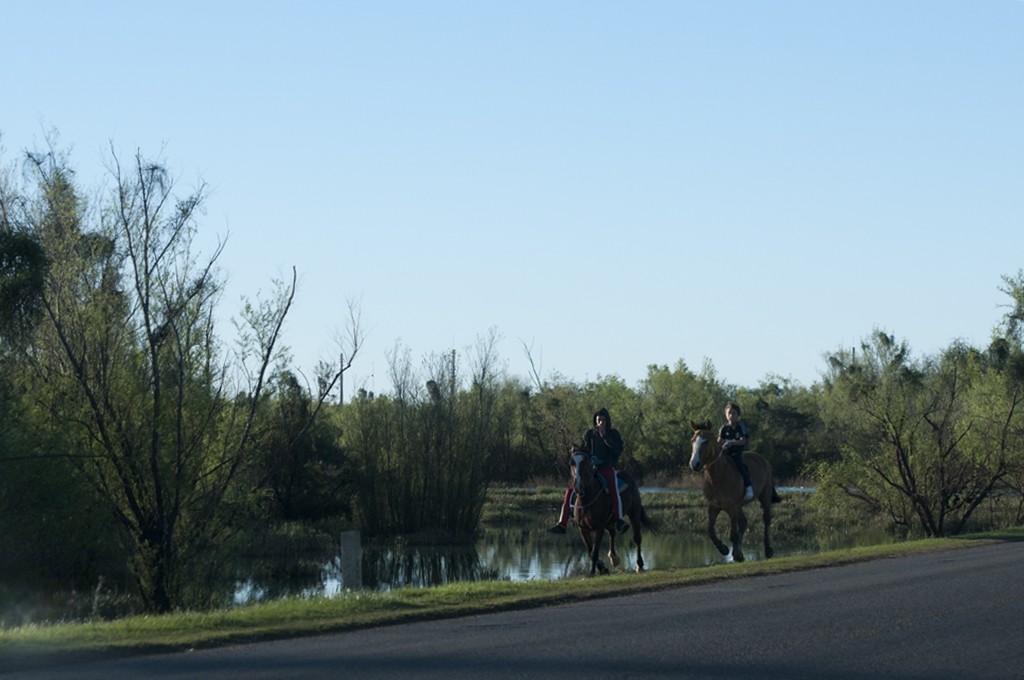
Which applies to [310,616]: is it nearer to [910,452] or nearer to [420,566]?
[420,566]

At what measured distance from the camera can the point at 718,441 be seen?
25.4 metres

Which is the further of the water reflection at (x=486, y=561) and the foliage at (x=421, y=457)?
the foliage at (x=421, y=457)

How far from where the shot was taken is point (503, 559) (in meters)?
35.5

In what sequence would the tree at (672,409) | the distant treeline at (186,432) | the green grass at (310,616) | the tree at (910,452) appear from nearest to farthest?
the green grass at (310,616)
the distant treeline at (186,432)
the tree at (910,452)
the tree at (672,409)

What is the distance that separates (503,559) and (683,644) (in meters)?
23.8

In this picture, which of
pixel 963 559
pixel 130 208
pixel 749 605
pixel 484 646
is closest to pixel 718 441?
pixel 963 559

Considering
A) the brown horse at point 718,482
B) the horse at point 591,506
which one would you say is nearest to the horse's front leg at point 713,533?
the brown horse at point 718,482

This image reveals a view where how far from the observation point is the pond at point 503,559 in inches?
1176

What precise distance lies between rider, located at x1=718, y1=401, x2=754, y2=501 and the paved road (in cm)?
862

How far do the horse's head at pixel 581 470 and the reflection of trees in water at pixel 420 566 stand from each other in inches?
220

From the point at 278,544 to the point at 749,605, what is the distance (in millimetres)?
27039

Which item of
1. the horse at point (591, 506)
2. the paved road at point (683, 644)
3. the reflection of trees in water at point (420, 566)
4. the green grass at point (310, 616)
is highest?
the horse at point (591, 506)

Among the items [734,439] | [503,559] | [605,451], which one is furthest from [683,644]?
[503,559]

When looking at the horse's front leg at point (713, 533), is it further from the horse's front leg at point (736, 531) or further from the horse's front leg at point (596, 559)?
the horse's front leg at point (596, 559)
